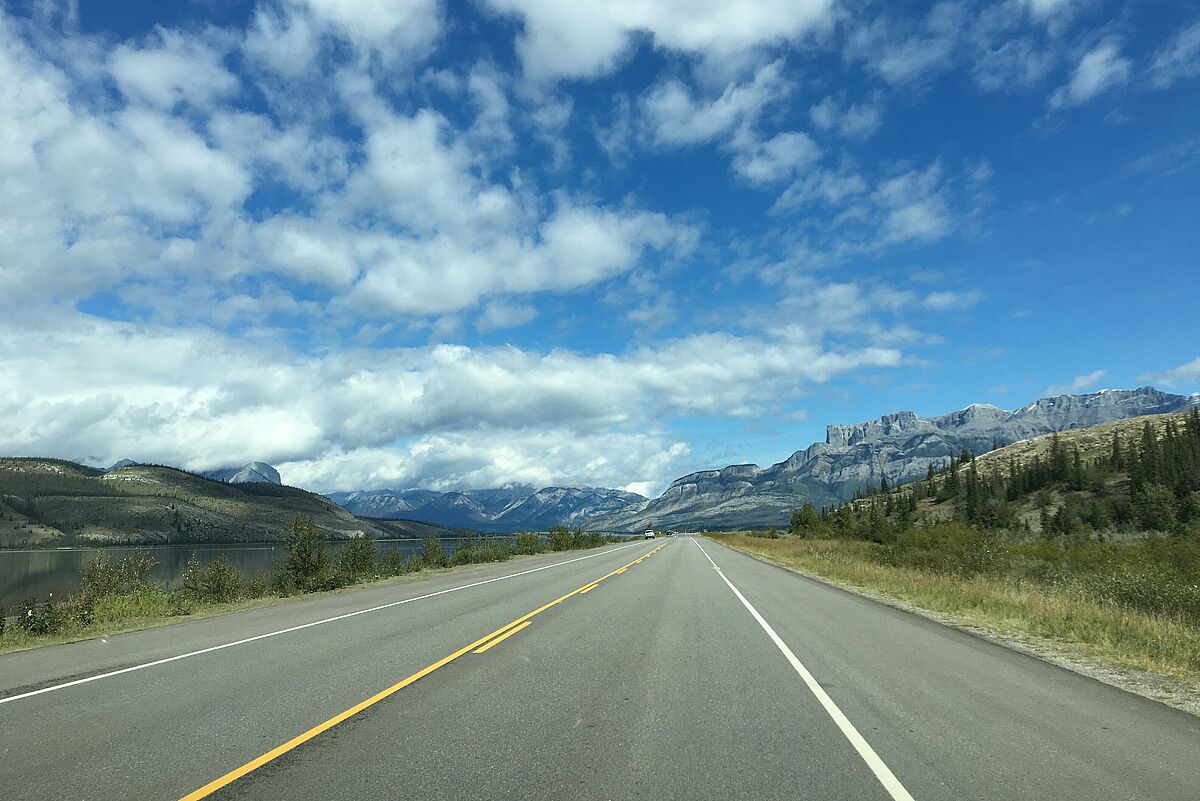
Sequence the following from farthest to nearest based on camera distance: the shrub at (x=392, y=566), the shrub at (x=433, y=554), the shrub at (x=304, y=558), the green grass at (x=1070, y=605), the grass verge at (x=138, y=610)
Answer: the shrub at (x=433, y=554), the shrub at (x=392, y=566), the shrub at (x=304, y=558), the grass verge at (x=138, y=610), the green grass at (x=1070, y=605)

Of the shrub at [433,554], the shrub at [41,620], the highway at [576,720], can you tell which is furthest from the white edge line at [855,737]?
the shrub at [433,554]

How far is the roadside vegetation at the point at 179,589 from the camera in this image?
612 inches

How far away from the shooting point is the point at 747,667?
9477 millimetres

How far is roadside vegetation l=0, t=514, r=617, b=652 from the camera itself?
51.0ft

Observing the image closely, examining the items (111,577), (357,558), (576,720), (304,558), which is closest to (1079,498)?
(357,558)

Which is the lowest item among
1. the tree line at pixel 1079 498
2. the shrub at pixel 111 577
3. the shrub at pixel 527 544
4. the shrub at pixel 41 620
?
the shrub at pixel 527 544

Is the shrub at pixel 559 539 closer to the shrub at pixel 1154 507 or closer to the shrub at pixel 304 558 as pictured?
the shrub at pixel 304 558

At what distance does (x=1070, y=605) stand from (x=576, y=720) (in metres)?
14.9

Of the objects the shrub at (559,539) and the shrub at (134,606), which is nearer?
the shrub at (134,606)

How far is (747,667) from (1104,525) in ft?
290

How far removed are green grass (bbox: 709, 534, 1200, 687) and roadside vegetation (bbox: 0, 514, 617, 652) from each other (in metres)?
19.6

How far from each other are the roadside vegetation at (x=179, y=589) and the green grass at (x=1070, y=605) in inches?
770

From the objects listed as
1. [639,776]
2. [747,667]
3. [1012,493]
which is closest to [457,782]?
[639,776]

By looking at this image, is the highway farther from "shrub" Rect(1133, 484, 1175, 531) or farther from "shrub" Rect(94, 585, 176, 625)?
"shrub" Rect(1133, 484, 1175, 531)
